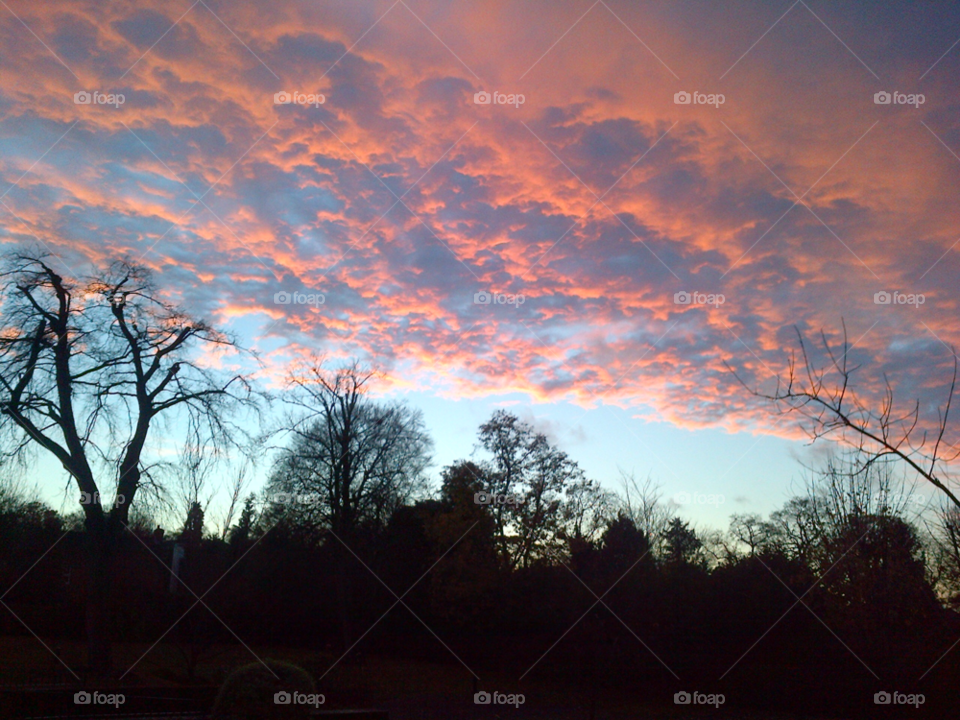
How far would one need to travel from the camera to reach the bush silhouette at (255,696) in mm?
7641

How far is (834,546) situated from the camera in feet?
69.4

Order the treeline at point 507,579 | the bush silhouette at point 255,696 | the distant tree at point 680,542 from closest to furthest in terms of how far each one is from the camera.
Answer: the bush silhouette at point 255,696 < the treeline at point 507,579 < the distant tree at point 680,542

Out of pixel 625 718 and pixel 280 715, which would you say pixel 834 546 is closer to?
pixel 625 718

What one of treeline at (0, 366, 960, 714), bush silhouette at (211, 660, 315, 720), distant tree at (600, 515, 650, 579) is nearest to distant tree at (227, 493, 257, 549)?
treeline at (0, 366, 960, 714)

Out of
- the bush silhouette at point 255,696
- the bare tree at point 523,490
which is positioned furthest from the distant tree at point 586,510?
the bush silhouette at point 255,696

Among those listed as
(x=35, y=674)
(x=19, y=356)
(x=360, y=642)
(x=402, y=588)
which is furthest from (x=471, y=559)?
(x=19, y=356)

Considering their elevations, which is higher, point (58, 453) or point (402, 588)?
point (58, 453)

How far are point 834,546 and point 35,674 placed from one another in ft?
78.0

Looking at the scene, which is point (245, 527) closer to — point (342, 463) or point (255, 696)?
point (342, 463)

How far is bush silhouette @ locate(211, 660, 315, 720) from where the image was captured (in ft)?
25.1

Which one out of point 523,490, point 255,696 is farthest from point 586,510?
point 255,696

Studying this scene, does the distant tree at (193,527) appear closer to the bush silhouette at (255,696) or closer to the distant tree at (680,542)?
the bush silhouette at (255,696)

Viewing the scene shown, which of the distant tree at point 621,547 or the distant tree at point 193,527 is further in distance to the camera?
the distant tree at point 621,547

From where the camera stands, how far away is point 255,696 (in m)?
7.70
